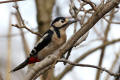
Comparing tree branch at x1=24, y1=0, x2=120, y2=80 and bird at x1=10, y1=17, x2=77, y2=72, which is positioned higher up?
tree branch at x1=24, y1=0, x2=120, y2=80

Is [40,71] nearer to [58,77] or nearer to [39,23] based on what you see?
[58,77]

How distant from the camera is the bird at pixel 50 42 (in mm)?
3609

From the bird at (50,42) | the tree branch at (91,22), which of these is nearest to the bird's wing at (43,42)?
the bird at (50,42)

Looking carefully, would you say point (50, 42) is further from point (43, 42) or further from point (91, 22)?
point (91, 22)

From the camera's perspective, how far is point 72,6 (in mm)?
3219

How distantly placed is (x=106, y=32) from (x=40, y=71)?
6.68 feet

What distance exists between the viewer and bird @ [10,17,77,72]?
3.61 meters

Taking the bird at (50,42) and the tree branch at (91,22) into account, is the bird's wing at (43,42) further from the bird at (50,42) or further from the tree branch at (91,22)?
the tree branch at (91,22)

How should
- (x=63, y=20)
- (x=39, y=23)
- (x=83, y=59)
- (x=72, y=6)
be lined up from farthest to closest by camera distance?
(x=39, y=23) → (x=83, y=59) → (x=63, y=20) → (x=72, y=6)

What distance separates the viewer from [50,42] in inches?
145

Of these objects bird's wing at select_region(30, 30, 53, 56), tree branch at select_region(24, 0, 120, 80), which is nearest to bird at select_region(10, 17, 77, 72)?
bird's wing at select_region(30, 30, 53, 56)

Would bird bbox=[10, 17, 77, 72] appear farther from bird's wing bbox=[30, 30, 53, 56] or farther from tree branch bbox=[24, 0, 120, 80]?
tree branch bbox=[24, 0, 120, 80]

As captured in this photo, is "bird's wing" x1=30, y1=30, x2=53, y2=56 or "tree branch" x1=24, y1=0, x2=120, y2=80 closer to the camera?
"tree branch" x1=24, y1=0, x2=120, y2=80

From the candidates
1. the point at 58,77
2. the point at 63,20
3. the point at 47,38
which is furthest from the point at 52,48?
the point at 58,77
